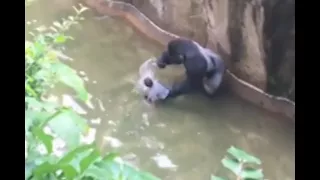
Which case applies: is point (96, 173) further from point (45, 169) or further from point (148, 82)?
point (148, 82)

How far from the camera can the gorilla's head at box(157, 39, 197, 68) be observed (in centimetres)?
207

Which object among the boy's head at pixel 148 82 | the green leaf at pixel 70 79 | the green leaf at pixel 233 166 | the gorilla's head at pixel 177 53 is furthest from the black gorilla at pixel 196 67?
the green leaf at pixel 233 166

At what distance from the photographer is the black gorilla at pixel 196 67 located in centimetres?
205

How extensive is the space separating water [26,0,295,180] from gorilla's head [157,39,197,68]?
0.40 feet

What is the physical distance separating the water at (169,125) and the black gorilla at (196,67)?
0.06m

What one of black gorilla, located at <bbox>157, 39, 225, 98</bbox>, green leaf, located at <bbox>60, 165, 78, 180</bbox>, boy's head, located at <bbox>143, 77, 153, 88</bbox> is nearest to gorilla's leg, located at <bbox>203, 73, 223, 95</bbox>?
black gorilla, located at <bbox>157, 39, 225, 98</bbox>

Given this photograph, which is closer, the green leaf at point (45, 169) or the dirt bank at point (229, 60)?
the green leaf at point (45, 169)

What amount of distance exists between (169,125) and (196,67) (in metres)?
0.34

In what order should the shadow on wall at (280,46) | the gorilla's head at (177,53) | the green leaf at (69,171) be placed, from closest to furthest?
the green leaf at (69,171) → the shadow on wall at (280,46) → the gorilla's head at (177,53)

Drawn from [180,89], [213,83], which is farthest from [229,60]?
[180,89]

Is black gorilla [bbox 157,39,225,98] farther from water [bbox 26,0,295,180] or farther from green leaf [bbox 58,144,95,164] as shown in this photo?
green leaf [bbox 58,144,95,164]

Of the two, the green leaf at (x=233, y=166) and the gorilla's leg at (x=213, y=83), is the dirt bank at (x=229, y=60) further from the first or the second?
the green leaf at (x=233, y=166)

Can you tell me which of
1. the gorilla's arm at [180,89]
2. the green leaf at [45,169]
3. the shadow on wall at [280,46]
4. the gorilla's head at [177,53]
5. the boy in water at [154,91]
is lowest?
the gorilla's arm at [180,89]
